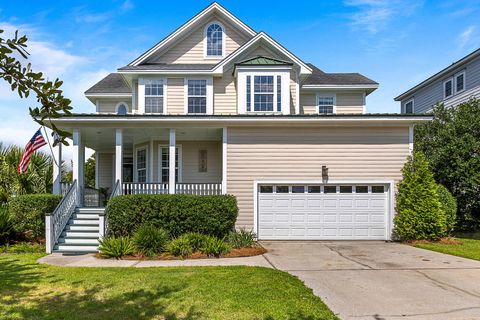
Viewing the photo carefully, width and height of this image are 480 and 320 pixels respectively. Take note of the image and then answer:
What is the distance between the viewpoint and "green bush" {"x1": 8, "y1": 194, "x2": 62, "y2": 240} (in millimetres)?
12219

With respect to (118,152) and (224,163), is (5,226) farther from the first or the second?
(224,163)

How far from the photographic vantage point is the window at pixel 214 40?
688 inches

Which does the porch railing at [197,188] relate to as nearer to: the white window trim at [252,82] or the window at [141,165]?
the window at [141,165]

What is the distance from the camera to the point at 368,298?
612 centimetres

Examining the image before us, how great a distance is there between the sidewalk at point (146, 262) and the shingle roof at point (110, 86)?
1076 cm

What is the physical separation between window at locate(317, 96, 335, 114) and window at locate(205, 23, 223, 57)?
5555mm

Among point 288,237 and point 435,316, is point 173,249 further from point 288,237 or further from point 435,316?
point 435,316

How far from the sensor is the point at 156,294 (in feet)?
20.5

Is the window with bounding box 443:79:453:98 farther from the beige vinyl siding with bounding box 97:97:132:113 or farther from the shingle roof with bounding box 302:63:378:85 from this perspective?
the beige vinyl siding with bounding box 97:97:132:113

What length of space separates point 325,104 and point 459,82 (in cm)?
952

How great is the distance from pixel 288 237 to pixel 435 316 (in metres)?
8.31

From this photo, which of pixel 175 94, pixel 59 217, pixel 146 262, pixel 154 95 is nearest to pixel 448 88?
pixel 175 94

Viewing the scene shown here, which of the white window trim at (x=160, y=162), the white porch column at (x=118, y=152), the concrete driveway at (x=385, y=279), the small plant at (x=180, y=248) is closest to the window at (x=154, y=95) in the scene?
the white window trim at (x=160, y=162)

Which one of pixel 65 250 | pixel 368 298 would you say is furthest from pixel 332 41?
pixel 65 250
